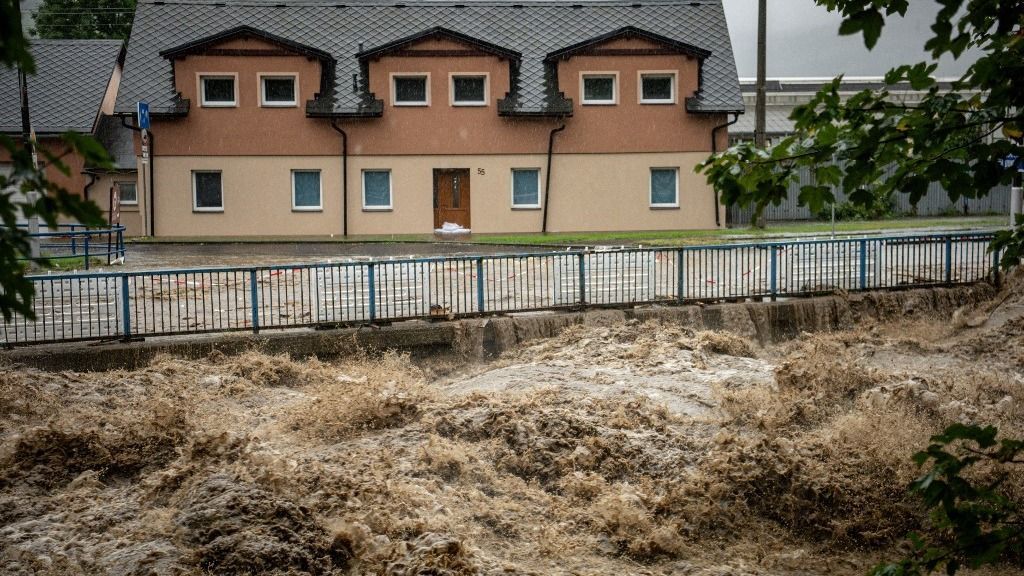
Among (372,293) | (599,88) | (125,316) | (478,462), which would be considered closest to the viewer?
(478,462)

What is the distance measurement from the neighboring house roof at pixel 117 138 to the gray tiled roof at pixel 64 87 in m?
1.11

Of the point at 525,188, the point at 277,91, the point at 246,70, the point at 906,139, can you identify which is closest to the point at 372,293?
the point at 906,139

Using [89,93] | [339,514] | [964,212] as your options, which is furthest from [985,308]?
[89,93]

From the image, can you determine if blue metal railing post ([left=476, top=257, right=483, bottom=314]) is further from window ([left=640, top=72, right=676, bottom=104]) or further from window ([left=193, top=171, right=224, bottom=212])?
window ([left=640, top=72, right=676, bottom=104])

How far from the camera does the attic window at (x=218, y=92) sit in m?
31.8

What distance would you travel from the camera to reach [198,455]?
9977mm

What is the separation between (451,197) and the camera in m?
32.8

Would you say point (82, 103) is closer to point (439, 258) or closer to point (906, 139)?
point (439, 258)

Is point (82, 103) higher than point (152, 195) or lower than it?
higher

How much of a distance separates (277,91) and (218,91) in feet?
6.15

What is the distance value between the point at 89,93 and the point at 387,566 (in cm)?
3310

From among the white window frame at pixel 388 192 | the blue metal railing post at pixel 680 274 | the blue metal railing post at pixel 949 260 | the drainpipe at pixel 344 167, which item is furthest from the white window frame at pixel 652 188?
the blue metal railing post at pixel 680 274

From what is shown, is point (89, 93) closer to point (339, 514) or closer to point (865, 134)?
point (339, 514)

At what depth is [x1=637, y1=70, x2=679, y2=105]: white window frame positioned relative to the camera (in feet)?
108
